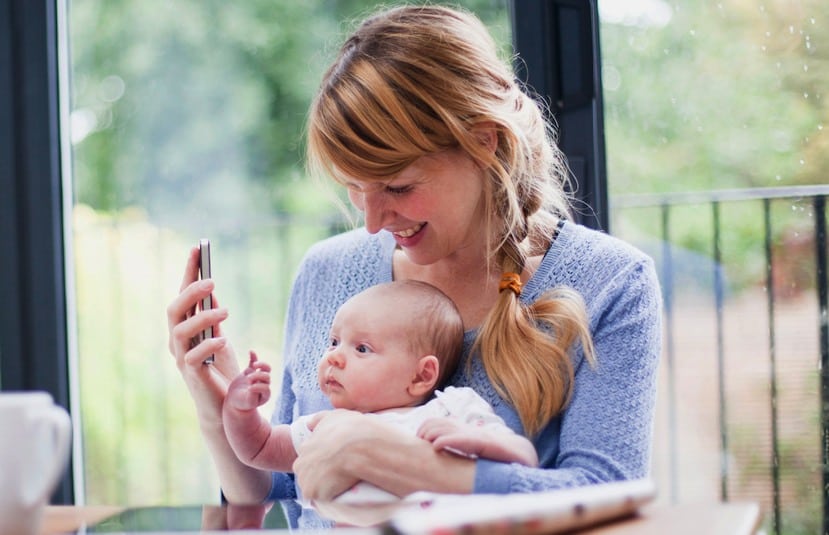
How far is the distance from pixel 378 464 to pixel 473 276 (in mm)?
453

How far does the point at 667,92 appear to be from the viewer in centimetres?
195

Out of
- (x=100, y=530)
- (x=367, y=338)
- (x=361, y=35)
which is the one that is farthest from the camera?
(x=361, y=35)

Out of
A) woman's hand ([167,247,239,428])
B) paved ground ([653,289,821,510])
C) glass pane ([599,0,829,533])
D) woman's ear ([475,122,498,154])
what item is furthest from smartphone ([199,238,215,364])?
paved ground ([653,289,821,510])

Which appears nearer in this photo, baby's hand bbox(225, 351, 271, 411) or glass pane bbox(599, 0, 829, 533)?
baby's hand bbox(225, 351, 271, 411)

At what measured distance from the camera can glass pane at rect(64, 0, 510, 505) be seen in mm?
2770

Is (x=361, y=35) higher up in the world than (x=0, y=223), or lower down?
higher up

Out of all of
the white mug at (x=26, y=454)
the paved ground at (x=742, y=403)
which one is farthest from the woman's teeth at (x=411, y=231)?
the paved ground at (x=742, y=403)

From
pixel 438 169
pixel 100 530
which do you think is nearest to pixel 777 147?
pixel 438 169

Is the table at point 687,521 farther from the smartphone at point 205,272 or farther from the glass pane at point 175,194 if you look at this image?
the glass pane at point 175,194

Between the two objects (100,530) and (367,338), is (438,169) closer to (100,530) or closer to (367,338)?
(367,338)

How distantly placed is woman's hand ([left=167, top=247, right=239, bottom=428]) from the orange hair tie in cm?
42

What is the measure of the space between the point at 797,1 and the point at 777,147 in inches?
11.6

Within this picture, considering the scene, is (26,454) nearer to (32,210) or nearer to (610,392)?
(610,392)

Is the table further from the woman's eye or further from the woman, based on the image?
the woman's eye
